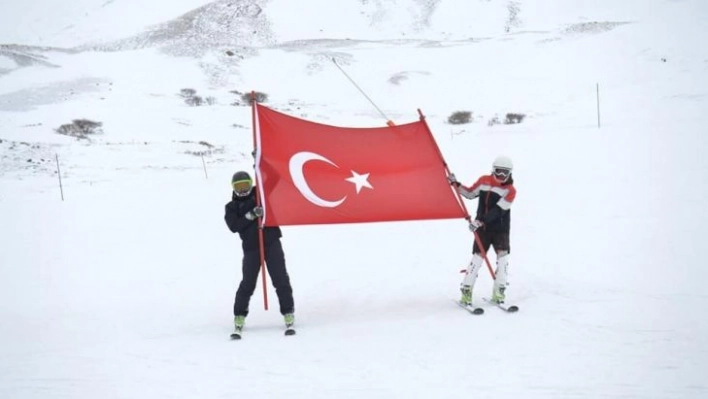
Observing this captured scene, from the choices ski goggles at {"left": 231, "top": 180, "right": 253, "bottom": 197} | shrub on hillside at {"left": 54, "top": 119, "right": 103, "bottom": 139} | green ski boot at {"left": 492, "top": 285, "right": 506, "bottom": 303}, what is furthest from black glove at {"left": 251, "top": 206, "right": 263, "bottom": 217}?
shrub on hillside at {"left": 54, "top": 119, "right": 103, "bottom": 139}

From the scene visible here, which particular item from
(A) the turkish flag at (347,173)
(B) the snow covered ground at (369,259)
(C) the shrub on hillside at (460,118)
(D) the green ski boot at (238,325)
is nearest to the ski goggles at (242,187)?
(A) the turkish flag at (347,173)

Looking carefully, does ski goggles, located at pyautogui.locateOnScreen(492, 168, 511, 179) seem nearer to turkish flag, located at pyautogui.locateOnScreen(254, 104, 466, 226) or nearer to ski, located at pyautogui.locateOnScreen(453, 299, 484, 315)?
turkish flag, located at pyautogui.locateOnScreen(254, 104, 466, 226)

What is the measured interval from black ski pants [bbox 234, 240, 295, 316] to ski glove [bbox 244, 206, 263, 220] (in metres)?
0.39

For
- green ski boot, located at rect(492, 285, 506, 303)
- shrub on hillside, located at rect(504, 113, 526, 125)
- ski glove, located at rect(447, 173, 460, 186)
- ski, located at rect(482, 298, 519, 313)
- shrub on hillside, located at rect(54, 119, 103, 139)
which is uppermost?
shrub on hillside, located at rect(54, 119, 103, 139)

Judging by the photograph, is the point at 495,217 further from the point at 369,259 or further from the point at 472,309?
the point at 369,259

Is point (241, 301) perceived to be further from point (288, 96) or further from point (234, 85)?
point (234, 85)

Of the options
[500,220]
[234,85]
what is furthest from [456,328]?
[234,85]

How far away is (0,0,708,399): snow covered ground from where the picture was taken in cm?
484

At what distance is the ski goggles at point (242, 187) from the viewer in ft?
19.2

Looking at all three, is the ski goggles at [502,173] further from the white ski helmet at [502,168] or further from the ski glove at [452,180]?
the ski glove at [452,180]

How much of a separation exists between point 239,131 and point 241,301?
64.5 feet

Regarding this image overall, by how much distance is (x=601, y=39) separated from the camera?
37031 mm

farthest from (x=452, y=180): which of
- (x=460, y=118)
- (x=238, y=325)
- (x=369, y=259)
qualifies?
(x=460, y=118)

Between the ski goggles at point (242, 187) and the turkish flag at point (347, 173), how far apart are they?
12cm
